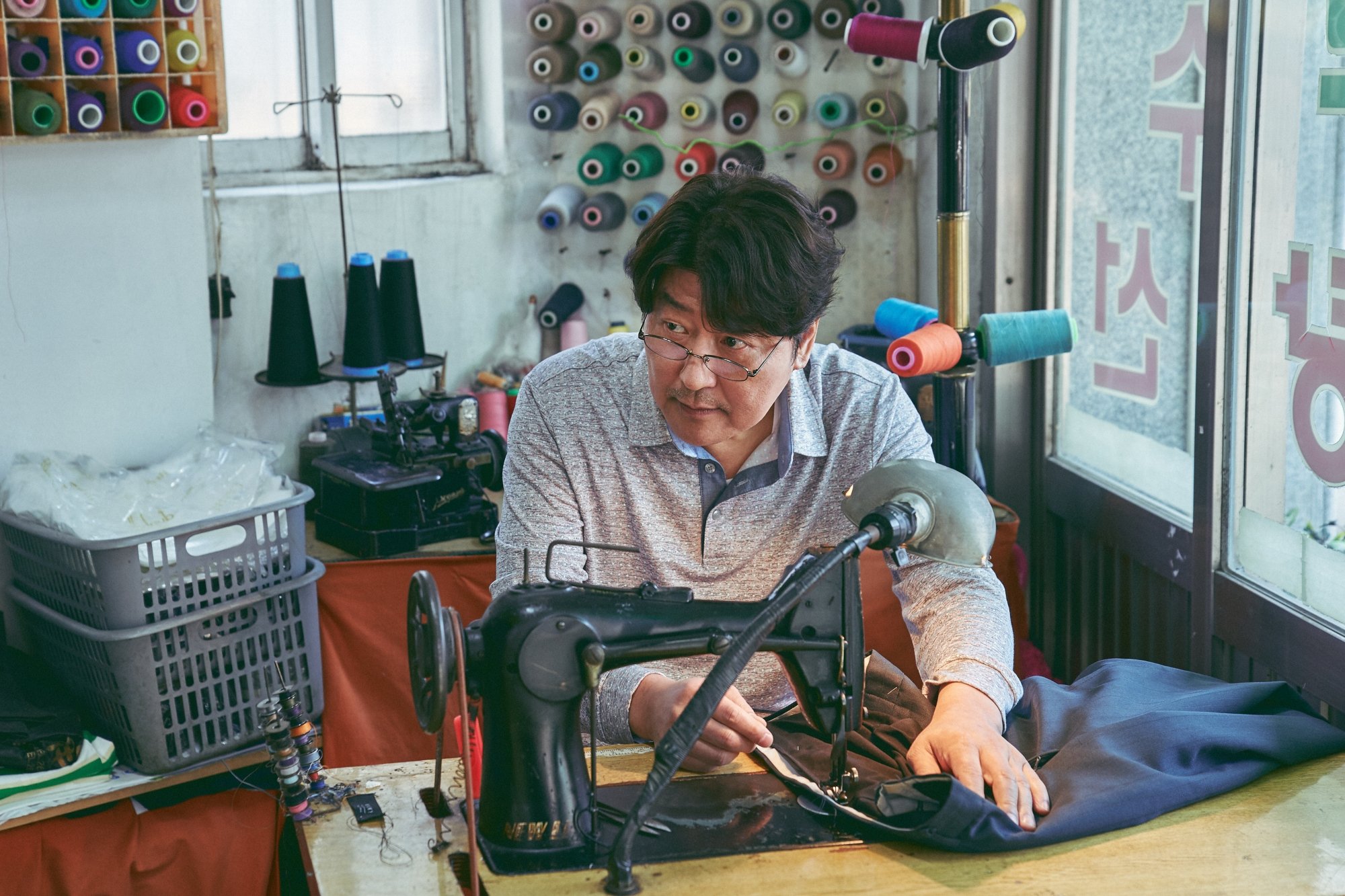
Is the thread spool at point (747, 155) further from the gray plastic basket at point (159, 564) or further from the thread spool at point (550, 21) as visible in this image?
the gray plastic basket at point (159, 564)

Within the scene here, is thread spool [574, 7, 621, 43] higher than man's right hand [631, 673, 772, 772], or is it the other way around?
thread spool [574, 7, 621, 43]

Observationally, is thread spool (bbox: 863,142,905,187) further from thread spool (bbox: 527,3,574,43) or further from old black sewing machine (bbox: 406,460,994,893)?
old black sewing machine (bbox: 406,460,994,893)

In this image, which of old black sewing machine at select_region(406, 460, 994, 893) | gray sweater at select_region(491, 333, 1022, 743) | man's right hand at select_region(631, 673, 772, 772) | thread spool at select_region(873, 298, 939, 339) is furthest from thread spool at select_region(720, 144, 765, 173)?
old black sewing machine at select_region(406, 460, 994, 893)

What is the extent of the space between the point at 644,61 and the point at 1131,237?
142 centimetres

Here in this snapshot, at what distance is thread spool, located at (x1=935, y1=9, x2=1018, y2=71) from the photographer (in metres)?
1.91

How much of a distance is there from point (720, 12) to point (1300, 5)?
1790 millimetres

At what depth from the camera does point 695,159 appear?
3.51m

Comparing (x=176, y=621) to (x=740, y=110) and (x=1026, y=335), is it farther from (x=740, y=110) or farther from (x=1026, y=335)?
(x=740, y=110)

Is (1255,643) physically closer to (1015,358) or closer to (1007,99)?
(1015,358)

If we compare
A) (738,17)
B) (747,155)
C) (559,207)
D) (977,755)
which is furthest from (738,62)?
(977,755)

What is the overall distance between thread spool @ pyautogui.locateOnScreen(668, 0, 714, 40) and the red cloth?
2126 mm

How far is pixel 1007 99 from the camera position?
2.93 m

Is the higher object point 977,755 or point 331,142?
point 331,142

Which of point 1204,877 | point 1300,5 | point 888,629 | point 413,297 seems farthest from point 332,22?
point 1204,877
